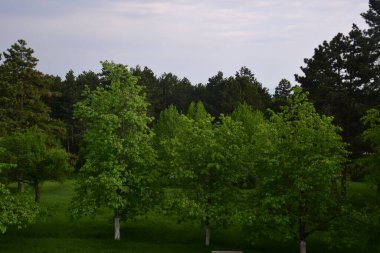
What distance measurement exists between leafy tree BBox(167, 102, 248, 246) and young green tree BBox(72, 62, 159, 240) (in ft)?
7.02

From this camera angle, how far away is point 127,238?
99.3 feet

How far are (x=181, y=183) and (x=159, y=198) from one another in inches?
79.3

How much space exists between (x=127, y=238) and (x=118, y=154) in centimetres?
616

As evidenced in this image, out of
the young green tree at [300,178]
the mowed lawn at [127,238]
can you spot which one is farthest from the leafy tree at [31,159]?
the young green tree at [300,178]

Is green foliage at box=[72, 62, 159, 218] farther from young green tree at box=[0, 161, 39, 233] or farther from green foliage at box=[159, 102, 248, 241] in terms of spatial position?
young green tree at box=[0, 161, 39, 233]

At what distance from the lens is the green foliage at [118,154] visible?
91.9 ft

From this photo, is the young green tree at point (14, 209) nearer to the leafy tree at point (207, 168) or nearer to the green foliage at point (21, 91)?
the leafy tree at point (207, 168)

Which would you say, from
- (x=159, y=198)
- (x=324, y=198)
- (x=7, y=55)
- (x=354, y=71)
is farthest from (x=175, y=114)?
(x=324, y=198)

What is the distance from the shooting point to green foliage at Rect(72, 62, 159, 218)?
91.9 ft

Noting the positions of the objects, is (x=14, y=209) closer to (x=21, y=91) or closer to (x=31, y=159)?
(x=31, y=159)

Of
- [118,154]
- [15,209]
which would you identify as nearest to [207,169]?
[118,154]

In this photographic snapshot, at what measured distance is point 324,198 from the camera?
24.9 meters

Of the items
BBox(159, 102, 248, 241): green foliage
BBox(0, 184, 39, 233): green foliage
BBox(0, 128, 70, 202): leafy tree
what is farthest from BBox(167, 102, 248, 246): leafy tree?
BBox(0, 128, 70, 202): leafy tree

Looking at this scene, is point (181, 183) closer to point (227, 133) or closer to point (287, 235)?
point (227, 133)
